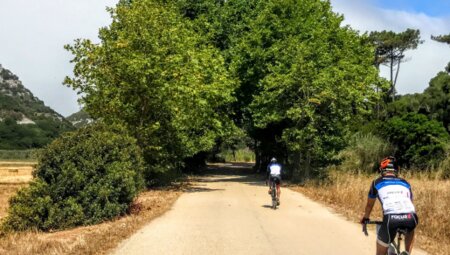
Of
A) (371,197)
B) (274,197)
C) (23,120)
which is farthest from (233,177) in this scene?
(23,120)

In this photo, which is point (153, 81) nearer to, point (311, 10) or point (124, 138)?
point (124, 138)

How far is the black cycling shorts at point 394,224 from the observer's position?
22.9 ft

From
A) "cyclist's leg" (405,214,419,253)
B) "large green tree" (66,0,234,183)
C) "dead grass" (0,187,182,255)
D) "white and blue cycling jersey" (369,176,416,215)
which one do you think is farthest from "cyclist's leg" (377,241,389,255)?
"large green tree" (66,0,234,183)

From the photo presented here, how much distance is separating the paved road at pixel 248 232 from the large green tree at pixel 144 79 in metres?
6.91

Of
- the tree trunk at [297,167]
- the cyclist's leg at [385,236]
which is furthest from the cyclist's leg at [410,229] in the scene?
the tree trunk at [297,167]

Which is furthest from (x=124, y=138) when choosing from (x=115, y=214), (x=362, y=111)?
(x=362, y=111)

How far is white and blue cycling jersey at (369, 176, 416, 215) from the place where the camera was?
703 cm

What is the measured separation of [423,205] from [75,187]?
403 inches

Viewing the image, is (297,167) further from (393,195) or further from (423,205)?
(393,195)

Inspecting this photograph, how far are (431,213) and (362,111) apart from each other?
16.5 meters

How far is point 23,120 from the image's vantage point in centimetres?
12612

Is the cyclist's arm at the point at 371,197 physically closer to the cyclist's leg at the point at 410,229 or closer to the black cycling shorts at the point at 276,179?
the cyclist's leg at the point at 410,229

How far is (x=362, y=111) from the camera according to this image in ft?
99.1

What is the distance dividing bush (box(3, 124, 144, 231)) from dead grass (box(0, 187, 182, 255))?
612mm
